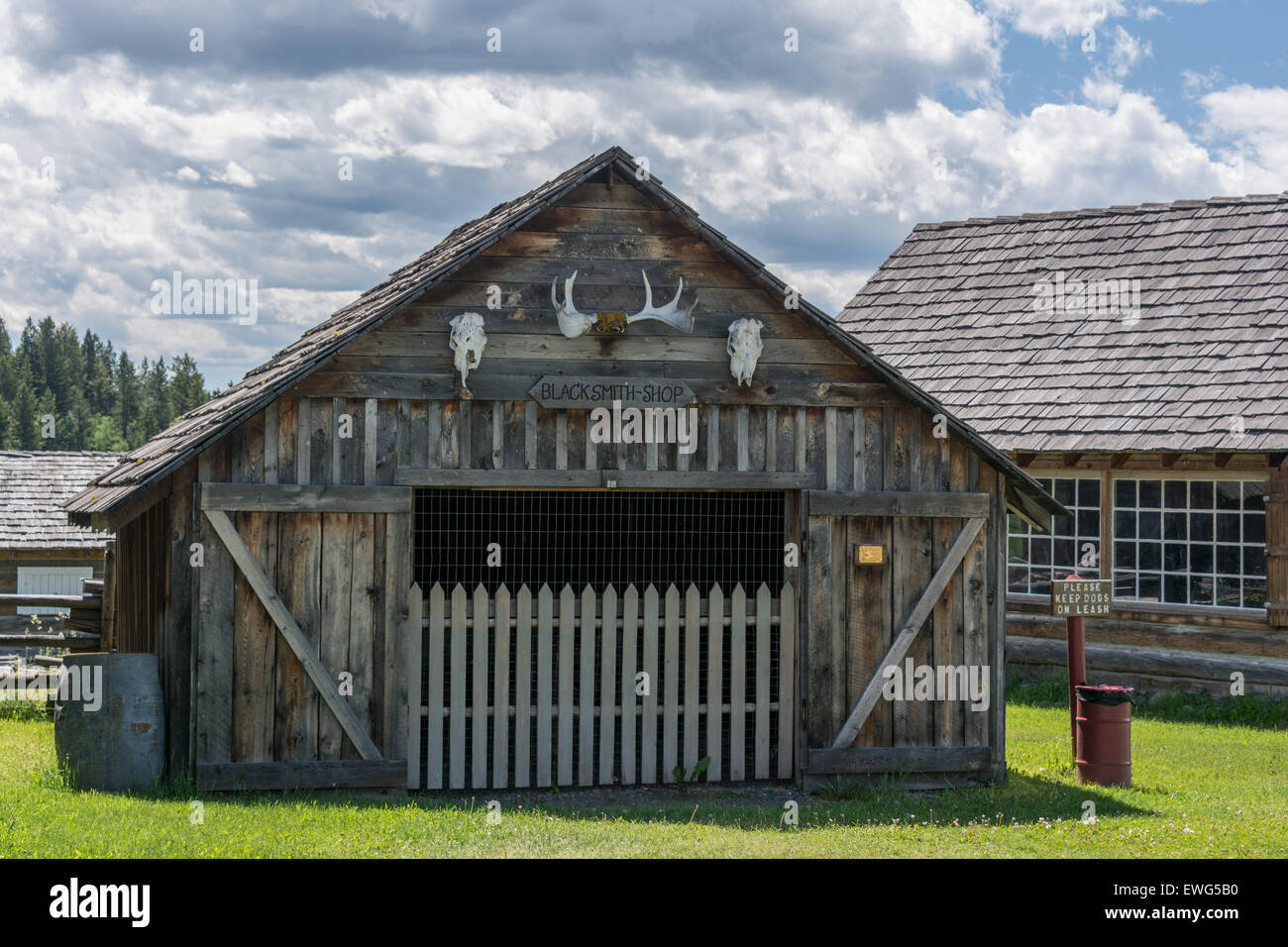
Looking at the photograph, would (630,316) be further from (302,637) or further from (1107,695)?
(1107,695)

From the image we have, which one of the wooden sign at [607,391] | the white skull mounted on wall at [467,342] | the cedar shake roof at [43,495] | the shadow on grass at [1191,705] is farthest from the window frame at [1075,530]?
the cedar shake roof at [43,495]

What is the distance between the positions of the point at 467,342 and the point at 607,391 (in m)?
1.12

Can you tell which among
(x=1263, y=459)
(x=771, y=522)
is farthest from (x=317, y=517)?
(x=1263, y=459)

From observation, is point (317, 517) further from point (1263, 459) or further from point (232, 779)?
point (1263, 459)

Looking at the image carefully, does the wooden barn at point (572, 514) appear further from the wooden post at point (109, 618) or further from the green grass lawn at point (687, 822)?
the wooden post at point (109, 618)

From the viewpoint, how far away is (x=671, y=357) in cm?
1026

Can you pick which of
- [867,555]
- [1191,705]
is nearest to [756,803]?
[867,555]

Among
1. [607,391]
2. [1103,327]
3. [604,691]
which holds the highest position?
[1103,327]

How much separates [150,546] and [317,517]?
249 centimetres

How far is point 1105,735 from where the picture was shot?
35.9 ft

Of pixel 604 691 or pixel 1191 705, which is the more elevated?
pixel 604 691

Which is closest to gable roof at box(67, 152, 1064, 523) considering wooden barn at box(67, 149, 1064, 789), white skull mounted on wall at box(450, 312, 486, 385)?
wooden barn at box(67, 149, 1064, 789)

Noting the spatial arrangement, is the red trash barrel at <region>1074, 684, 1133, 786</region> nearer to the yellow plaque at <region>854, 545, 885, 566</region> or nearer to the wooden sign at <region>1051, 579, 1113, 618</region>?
the wooden sign at <region>1051, 579, 1113, 618</region>

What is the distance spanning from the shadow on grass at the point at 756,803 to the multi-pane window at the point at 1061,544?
19.7 feet
